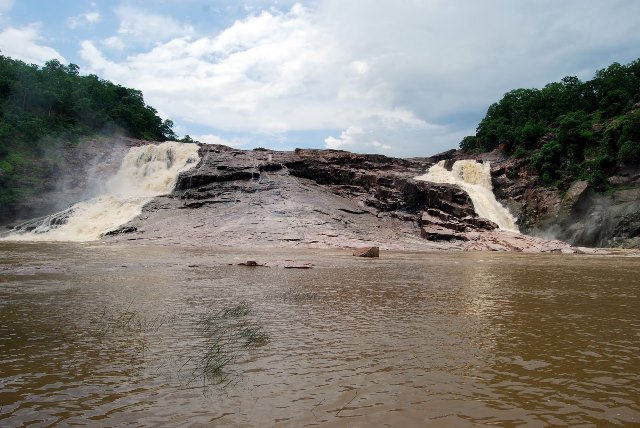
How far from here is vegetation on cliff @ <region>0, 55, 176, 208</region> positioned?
48800mm

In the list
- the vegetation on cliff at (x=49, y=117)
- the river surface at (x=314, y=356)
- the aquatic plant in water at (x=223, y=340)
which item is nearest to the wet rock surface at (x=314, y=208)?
the vegetation on cliff at (x=49, y=117)

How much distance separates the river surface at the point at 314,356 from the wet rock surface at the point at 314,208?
23135 mm

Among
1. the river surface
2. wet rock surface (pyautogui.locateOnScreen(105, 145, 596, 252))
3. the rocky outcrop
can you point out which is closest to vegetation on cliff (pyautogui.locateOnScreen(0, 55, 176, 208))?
wet rock surface (pyautogui.locateOnScreen(105, 145, 596, 252))

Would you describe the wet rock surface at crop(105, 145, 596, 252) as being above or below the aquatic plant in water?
above

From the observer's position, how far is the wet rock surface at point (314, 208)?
36000 millimetres

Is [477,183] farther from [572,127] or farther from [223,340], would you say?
[223,340]

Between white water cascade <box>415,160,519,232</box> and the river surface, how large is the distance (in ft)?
120

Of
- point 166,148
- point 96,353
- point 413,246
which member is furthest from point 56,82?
point 96,353

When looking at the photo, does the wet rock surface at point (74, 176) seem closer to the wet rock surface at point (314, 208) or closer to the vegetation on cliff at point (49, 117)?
the vegetation on cliff at point (49, 117)

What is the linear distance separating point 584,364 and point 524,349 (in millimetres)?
871

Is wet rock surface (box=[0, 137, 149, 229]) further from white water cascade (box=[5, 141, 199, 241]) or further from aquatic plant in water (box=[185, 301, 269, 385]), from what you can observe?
aquatic plant in water (box=[185, 301, 269, 385])

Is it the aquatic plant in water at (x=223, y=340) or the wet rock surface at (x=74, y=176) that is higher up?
the wet rock surface at (x=74, y=176)

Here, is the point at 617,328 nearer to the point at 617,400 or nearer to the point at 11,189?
the point at 617,400

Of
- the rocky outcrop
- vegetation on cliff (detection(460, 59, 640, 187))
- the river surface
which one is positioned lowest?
the river surface
